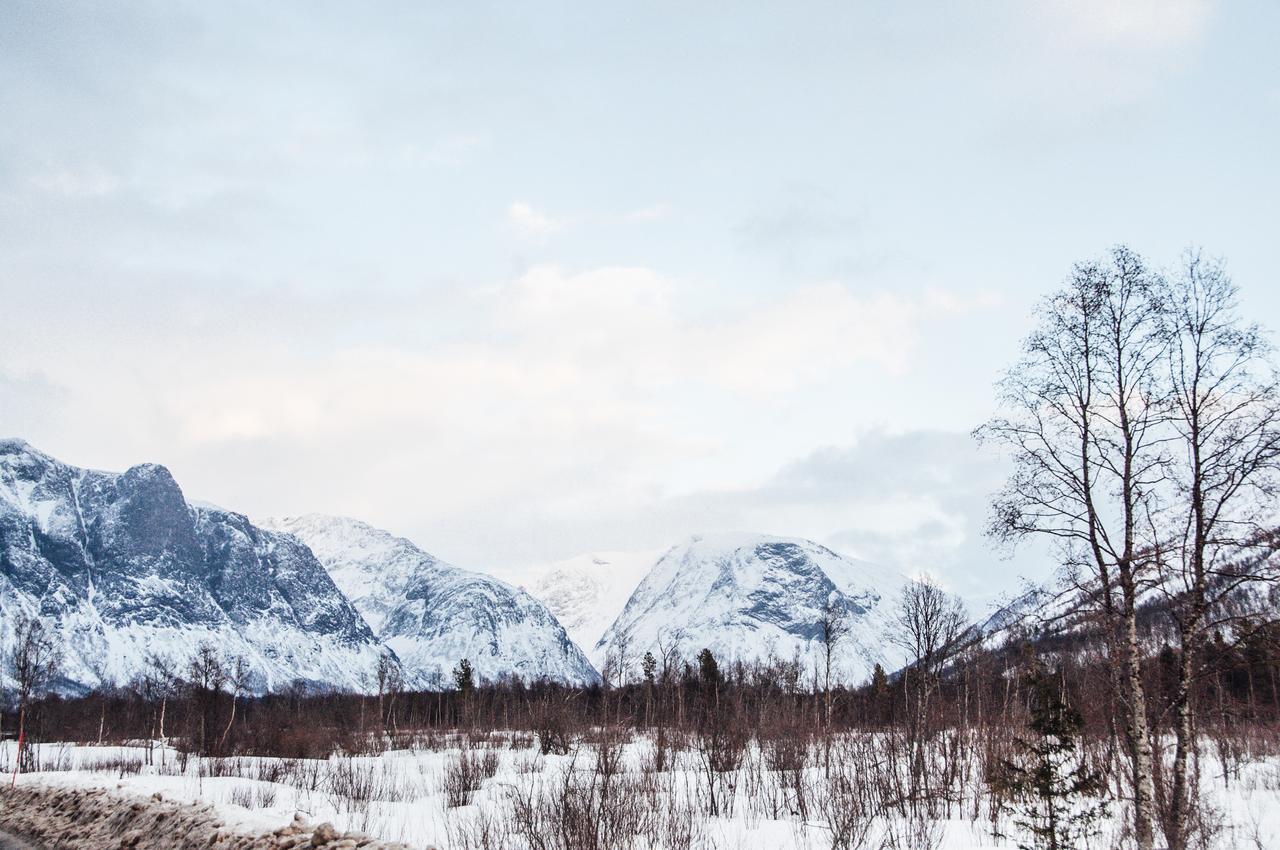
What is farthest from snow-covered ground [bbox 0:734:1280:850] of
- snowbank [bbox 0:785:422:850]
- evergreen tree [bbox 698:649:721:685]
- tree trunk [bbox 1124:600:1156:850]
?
evergreen tree [bbox 698:649:721:685]

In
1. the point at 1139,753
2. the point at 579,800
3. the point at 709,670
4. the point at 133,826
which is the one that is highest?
the point at 1139,753

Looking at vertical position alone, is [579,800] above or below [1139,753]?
below

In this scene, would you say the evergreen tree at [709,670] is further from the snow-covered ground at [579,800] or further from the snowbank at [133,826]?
the snowbank at [133,826]

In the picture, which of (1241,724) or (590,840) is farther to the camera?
(1241,724)

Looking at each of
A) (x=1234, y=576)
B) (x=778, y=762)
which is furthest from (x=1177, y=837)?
(x=778, y=762)

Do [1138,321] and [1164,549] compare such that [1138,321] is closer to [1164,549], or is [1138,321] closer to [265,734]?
[1164,549]

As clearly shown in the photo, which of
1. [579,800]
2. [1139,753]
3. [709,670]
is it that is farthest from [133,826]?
[709,670]

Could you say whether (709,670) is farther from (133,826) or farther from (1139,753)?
(133,826)

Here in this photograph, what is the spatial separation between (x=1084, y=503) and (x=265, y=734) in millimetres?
54225

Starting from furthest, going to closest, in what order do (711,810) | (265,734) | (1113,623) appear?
(265,734) < (711,810) < (1113,623)

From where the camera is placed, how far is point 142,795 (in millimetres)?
20125

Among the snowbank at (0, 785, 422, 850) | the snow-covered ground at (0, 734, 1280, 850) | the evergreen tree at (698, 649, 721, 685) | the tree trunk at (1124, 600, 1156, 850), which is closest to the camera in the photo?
the snowbank at (0, 785, 422, 850)

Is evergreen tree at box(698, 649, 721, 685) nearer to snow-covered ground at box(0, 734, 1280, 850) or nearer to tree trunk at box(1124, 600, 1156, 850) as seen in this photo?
snow-covered ground at box(0, 734, 1280, 850)

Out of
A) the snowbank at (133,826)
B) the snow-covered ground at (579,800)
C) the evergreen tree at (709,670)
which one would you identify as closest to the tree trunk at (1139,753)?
the snow-covered ground at (579,800)
